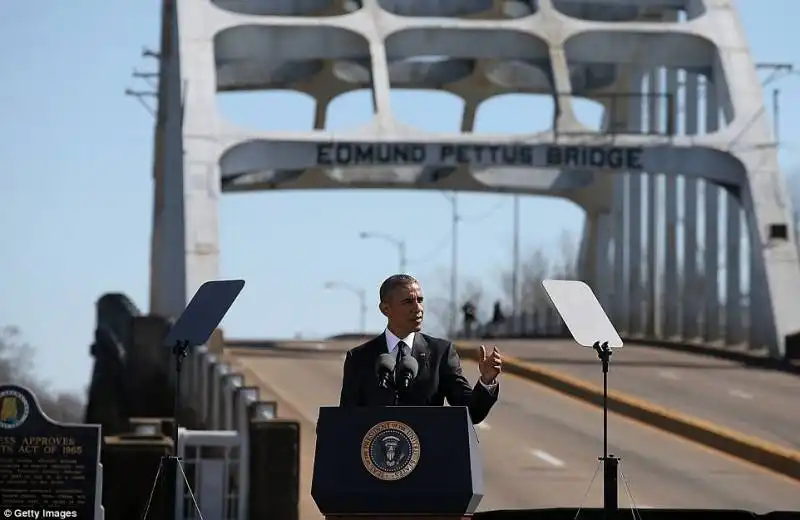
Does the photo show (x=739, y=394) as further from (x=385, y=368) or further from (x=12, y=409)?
(x=385, y=368)

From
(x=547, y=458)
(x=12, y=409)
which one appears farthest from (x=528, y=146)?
(x=12, y=409)

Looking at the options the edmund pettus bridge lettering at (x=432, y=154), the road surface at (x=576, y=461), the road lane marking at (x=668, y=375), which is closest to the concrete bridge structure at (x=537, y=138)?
the edmund pettus bridge lettering at (x=432, y=154)

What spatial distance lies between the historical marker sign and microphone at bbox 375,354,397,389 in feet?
15.6

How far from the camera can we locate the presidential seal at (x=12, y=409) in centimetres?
1433

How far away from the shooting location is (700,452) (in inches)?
1236

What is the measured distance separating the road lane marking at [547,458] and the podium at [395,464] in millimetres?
20005

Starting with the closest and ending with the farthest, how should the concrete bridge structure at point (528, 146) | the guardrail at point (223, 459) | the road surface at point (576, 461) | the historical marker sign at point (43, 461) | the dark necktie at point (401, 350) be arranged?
the dark necktie at point (401, 350), the historical marker sign at point (43, 461), the guardrail at point (223, 459), the road surface at point (576, 461), the concrete bridge structure at point (528, 146)

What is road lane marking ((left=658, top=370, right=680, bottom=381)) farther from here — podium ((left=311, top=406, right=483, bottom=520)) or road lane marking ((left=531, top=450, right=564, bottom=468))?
podium ((left=311, top=406, right=483, bottom=520))

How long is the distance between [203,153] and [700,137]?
14.0 metres

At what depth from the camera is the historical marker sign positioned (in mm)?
13805

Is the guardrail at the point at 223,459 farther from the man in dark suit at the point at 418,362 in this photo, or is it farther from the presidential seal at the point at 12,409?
the man in dark suit at the point at 418,362

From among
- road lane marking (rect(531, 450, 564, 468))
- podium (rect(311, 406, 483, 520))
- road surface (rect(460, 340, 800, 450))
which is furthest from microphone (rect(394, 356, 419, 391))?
road surface (rect(460, 340, 800, 450))

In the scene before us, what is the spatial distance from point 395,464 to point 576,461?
68.1 feet

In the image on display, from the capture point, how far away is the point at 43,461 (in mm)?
14242
